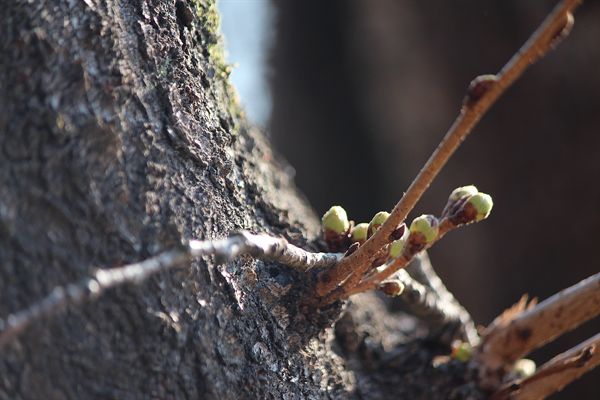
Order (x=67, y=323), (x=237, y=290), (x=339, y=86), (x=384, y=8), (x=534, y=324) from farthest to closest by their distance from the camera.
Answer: (x=339, y=86)
(x=384, y=8)
(x=534, y=324)
(x=237, y=290)
(x=67, y=323)

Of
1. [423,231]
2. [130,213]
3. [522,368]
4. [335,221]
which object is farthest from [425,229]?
[522,368]

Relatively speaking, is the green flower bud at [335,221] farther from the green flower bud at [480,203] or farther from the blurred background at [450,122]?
the blurred background at [450,122]

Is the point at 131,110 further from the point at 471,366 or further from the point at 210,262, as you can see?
the point at 471,366

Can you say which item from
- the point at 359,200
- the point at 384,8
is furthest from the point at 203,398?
the point at 384,8

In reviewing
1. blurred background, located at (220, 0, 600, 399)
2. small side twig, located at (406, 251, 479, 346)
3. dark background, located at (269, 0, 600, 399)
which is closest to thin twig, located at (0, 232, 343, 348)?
small side twig, located at (406, 251, 479, 346)

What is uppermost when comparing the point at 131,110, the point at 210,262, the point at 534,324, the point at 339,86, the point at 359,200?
the point at 339,86

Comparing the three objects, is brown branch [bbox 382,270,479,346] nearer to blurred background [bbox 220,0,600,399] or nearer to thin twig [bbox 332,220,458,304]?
thin twig [bbox 332,220,458,304]

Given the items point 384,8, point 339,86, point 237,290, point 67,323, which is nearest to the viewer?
point 67,323
